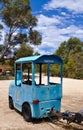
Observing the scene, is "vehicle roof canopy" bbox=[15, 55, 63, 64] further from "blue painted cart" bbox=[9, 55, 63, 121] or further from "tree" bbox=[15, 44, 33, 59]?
"tree" bbox=[15, 44, 33, 59]

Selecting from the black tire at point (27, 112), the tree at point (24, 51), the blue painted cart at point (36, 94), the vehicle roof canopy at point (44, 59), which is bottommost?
the black tire at point (27, 112)

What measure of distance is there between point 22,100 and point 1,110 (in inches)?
73.2

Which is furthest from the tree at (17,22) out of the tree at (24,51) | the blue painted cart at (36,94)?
the blue painted cart at (36,94)

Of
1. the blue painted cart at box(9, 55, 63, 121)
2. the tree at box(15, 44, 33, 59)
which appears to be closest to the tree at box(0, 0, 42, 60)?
the tree at box(15, 44, 33, 59)

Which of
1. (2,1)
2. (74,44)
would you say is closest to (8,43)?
(2,1)

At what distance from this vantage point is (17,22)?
115ft

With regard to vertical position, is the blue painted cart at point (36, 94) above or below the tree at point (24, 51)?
below

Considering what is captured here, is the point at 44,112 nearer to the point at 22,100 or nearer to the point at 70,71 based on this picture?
the point at 22,100

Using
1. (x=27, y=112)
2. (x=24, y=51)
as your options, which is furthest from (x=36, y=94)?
(x=24, y=51)

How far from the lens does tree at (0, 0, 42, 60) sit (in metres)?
34.7

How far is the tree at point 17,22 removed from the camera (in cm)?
3467

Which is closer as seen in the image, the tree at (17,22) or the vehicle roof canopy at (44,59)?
the vehicle roof canopy at (44,59)

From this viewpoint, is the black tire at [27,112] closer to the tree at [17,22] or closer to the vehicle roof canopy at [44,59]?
the vehicle roof canopy at [44,59]

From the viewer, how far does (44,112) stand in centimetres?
804
